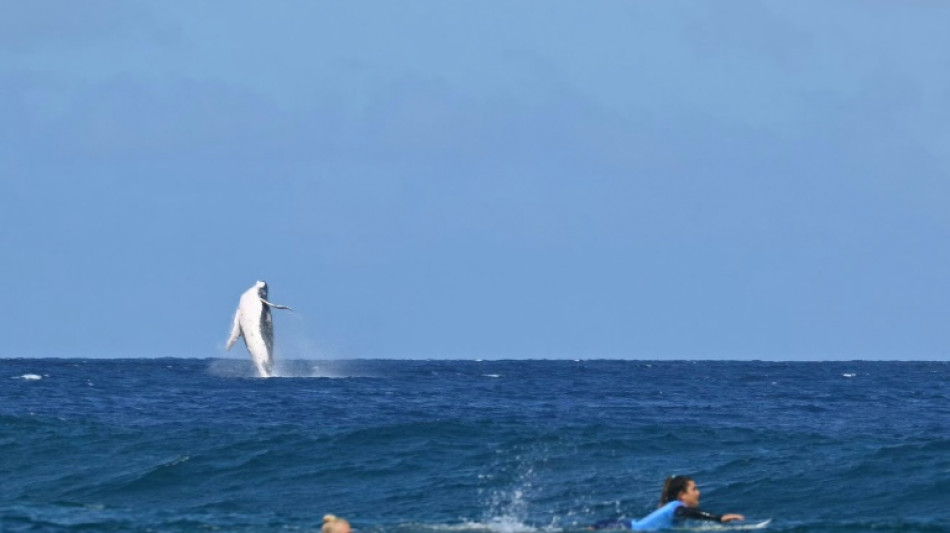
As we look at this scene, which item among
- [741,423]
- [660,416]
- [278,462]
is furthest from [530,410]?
[278,462]

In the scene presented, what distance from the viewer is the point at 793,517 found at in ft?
76.6

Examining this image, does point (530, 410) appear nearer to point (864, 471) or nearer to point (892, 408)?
point (892, 408)

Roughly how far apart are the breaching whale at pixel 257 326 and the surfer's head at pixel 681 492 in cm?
4136

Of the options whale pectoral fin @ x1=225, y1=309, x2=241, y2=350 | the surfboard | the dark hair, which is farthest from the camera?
whale pectoral fin @ x1=225, y1=309, x2=241, y2=350

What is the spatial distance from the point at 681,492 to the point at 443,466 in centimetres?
1023

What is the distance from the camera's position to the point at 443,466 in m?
29.0

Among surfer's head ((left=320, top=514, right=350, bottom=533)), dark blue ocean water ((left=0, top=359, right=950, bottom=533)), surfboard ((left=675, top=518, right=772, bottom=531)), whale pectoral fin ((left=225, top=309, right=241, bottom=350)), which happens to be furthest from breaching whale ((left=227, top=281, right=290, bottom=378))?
surfer's head ((left=320, top=514, right=350, bottom=533))

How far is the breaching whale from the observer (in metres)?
60.8

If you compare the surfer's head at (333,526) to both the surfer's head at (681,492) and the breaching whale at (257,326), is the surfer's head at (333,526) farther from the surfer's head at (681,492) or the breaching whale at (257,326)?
the breaching whale at (257,326)

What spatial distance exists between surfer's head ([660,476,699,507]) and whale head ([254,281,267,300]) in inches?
1697

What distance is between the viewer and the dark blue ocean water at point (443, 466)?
23641mm

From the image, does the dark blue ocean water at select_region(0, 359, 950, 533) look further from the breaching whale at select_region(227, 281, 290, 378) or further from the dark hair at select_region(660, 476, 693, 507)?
the breaching whale at select_region(227, 281, 290, 378)

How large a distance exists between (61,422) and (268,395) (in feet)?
41.1

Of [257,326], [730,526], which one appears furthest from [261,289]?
[730,526]
